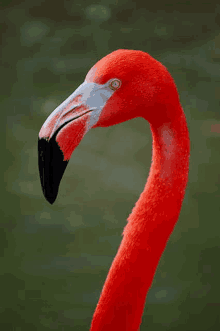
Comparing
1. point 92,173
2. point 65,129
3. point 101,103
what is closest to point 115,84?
point 101,103

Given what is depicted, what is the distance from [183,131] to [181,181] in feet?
0.45

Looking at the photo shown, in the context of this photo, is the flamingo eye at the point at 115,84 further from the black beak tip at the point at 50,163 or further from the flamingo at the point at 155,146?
the black beak tip at the point at 50,163

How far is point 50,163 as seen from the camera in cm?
121

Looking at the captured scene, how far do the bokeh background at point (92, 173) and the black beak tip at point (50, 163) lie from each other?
1.53 metres

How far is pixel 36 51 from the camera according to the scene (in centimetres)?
413

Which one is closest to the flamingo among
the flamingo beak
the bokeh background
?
the flamingo beak

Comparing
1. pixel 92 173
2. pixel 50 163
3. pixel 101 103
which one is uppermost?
pixel 92 173

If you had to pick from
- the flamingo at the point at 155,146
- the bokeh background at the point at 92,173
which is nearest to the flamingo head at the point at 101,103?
the flamingo at the point at 155,146

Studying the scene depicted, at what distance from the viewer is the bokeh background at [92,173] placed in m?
2.67

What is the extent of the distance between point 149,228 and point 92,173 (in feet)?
6.82

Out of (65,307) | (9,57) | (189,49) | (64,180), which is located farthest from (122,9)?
(65,307)

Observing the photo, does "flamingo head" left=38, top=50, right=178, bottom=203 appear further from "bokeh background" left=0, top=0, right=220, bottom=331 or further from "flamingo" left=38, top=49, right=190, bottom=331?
"bokeh background" left=0, top=0, right=220, bottom=331

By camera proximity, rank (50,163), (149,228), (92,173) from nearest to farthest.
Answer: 1. (50,163)
2. (149,228)
3. (92,173)

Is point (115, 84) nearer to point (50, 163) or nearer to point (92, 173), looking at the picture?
point (50, 163)
